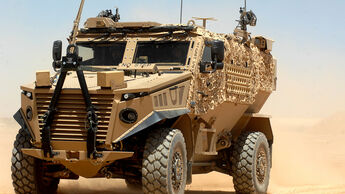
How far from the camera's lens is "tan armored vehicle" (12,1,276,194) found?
11.3m

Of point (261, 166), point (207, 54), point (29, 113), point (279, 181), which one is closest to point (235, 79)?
point (207, 54)

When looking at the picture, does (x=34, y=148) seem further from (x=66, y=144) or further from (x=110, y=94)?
(x=110, y=94)

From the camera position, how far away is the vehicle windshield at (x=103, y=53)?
13.6 metres

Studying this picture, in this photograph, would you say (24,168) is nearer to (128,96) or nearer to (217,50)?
(128,96)

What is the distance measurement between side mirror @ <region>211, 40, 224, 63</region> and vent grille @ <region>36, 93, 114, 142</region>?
213 centimetres

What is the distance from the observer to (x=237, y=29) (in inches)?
615

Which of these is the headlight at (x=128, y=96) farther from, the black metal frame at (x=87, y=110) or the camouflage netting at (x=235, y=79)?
the camouflage netting at (x=235, y=79)

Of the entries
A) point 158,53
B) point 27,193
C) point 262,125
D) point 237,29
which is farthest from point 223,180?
point 27,193

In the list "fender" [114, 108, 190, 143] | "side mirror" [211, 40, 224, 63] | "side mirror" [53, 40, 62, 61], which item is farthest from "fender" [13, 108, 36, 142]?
"side mirror" [211, 40, 224, 63]

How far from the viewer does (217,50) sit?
12.8 meters

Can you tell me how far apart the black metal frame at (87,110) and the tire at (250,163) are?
436cm

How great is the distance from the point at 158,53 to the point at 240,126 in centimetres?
320

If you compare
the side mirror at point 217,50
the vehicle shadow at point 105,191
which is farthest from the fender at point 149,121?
the vehicle shadow at point 105,191

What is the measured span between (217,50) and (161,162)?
2.29 meters
